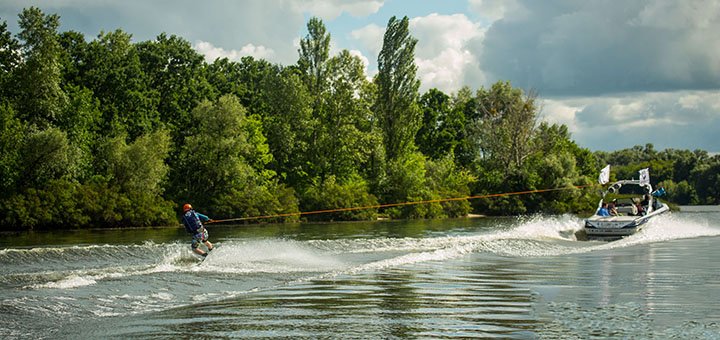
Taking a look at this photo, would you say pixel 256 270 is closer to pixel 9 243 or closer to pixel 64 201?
Answer: pixel 9 243

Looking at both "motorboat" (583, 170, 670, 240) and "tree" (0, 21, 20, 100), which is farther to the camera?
"tree" (0, 21, 20, 100)

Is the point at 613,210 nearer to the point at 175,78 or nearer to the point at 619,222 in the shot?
the point at 619,222

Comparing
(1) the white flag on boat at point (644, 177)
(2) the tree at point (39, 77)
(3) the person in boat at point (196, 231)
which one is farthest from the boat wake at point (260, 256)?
(2) the tree at point (39, 77)

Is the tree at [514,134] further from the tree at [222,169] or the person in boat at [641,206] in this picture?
the person in boat at [641,206]

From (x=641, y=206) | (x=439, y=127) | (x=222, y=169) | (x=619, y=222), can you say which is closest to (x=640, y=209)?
(x=641, y=206)

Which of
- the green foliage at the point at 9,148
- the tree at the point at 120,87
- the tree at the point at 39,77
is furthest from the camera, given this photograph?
the tree at the point at 120,87

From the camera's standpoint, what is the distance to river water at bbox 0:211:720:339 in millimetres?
13320

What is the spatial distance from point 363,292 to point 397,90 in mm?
58397

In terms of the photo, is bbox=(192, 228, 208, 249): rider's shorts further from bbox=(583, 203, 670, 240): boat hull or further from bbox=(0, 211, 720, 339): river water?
bbox=(583, 203, 670, 240): boat hull

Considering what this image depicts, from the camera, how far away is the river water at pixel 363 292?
43.7 ft

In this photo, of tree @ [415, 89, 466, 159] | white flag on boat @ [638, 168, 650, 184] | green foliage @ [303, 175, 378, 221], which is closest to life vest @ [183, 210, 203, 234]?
white flag on boat @ [638, 168, 650, 184]

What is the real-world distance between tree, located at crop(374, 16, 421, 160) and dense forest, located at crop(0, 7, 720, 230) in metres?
0.12

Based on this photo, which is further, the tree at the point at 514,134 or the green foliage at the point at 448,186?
the tree at the point at 514,134

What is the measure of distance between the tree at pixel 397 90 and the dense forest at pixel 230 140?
116 millimetres
